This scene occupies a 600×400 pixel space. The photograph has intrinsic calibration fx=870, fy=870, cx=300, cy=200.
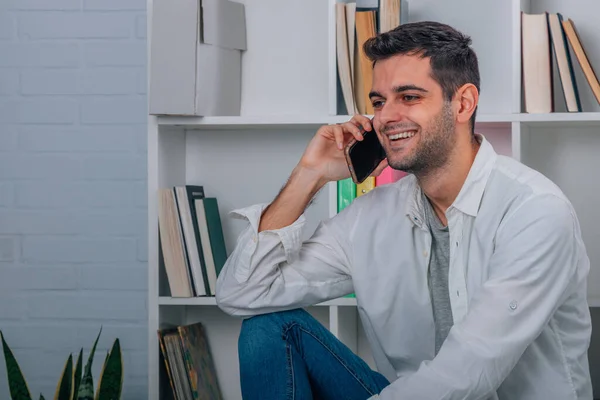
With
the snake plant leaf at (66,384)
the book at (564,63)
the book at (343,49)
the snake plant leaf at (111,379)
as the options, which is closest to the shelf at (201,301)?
the snake plant leaf at (111,379)

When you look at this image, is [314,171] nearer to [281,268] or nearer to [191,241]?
[281,268]

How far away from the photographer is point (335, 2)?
7.73 ft

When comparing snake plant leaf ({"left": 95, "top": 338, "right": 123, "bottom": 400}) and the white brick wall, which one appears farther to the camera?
the white brick wall

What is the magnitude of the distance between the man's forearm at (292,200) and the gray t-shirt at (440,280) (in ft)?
0.97

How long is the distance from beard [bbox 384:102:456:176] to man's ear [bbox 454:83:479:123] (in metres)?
0.03

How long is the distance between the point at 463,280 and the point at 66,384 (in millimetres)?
1273

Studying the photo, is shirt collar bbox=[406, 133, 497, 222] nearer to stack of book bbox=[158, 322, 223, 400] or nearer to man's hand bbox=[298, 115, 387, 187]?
man's hand bbox=[298, 115, 387, 187]

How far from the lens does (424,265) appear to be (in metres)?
1.92

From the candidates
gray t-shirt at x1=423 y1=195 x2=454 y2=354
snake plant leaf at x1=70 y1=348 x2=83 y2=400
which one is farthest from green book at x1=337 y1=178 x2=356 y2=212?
snake plant leaf at x1=70 y1=348 x2=83 y2=400

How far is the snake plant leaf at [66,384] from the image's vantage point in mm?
2457

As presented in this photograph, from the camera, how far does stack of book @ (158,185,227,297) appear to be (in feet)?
8.02

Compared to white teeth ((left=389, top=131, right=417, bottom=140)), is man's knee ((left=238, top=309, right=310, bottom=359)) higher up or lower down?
lower down

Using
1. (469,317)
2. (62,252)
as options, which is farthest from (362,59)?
(62,252)

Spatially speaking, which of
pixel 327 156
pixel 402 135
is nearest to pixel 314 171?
pixel 327 156
